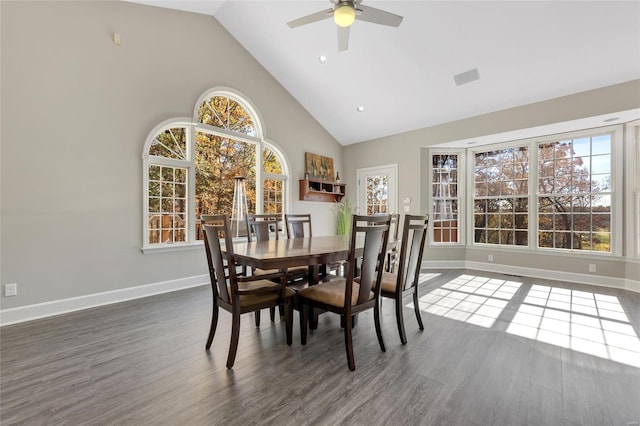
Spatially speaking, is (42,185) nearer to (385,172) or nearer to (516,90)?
(385,172)

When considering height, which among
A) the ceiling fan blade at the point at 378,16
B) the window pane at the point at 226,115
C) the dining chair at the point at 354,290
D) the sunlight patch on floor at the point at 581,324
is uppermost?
the ceiling fan blade at the point at 378,16

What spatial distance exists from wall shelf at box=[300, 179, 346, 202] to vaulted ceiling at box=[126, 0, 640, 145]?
1.57m

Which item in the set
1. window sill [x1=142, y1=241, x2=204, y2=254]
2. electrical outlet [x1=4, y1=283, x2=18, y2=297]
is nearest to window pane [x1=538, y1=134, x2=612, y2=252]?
window sill [x1=142, y1=241, x2=204, y2=254]

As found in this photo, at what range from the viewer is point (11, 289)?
117 inches

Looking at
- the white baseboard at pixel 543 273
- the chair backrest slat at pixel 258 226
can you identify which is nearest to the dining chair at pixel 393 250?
the chair backrest slat at pixel 258 226

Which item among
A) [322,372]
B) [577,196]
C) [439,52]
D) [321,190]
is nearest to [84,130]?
[322,372]

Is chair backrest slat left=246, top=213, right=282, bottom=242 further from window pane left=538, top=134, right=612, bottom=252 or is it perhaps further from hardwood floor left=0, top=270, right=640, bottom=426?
window pane left=538, top=134, right=612, bottom=252

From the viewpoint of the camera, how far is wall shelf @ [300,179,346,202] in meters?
5.89

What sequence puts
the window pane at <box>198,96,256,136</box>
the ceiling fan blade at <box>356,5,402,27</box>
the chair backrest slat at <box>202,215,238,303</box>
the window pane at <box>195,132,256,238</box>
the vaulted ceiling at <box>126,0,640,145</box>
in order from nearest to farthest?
the chair backrest slat at <box>202,215,238,303</box> → the ceiling fan blade at <box>356,5,402,27</box> → the vaulted ceiling at <box>126,0,640,145</box> → the window pane at <box>198,96,256,136</box> → the window pane at <box>195,132,256,238</box>

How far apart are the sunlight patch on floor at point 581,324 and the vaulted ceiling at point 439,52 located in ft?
9.54

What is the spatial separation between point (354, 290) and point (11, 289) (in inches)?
138

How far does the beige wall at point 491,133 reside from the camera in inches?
156

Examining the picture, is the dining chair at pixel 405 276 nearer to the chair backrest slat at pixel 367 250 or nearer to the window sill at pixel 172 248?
the chair backrest slat at pixel 367 250

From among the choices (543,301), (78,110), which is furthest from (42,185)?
(543,301)
